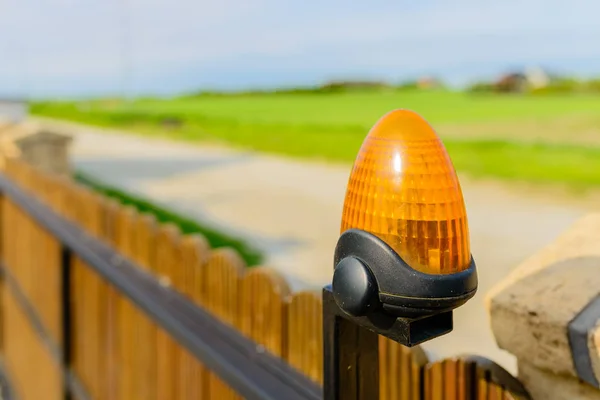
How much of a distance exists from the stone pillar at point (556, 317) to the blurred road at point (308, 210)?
1.20m

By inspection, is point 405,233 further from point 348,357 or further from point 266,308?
point 266,308

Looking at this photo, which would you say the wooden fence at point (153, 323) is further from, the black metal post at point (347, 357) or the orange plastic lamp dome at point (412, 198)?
the orange plastic lamp dome at point (412, 198)

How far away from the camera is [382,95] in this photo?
171 feet

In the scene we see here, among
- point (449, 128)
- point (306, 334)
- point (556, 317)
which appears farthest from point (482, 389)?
point (449, 128)

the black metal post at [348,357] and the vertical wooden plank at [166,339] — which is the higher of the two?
the black metal post at [348,357]

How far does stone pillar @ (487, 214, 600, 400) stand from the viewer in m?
0.75

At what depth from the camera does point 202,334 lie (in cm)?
152

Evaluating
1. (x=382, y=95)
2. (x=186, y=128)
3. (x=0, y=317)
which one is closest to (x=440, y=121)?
(x=186, y=128)

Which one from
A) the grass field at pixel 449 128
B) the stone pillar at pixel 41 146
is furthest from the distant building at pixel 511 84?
the stone pillar at pixel 41 146

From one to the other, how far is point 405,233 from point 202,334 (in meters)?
0.95

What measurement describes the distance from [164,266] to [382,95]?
168 ft

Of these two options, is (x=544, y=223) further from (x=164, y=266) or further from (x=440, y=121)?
(x=440, y=121)

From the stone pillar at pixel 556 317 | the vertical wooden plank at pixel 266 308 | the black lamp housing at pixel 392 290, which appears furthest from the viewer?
the vertical wooden plank at pixel 266 308

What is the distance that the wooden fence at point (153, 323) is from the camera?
0.98 meters
